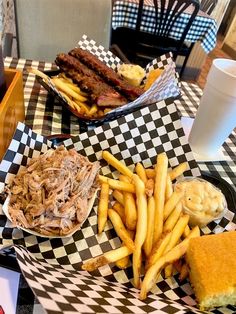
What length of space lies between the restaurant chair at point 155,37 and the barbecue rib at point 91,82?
1515 millimetres

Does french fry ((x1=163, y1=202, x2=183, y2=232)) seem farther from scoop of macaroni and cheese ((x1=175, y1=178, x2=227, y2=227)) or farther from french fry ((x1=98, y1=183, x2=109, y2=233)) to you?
french fry ((x1=98, y1=183, x2=109, y2=233))

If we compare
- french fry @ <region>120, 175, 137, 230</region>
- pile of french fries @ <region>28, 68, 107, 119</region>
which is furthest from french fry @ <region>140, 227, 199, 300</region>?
pile of french fries @ <region>28, 68, 107, 119</region>

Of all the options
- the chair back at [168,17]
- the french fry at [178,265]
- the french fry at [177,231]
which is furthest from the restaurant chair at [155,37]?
the french fry at [178,265]

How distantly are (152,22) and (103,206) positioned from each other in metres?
2.39

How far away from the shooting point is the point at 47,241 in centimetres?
76

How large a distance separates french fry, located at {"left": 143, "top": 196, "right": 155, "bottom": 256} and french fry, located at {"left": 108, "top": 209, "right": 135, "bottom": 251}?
→ 0.14 ft

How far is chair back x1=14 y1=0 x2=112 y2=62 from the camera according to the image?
1791 mm

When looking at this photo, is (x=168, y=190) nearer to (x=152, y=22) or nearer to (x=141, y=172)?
(x=141, y=172)

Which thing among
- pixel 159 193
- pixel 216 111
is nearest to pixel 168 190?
pixel 159 193

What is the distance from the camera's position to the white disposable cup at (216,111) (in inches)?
38.1

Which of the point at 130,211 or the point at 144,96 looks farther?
the point at 144,96

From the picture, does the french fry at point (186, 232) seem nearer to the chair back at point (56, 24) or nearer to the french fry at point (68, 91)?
the french fry at point (68, 91)

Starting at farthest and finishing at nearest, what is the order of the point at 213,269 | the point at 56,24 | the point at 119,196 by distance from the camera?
the point at 56,24
the point at 119,196
the point at 213,269

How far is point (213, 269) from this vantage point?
2.17 ft
